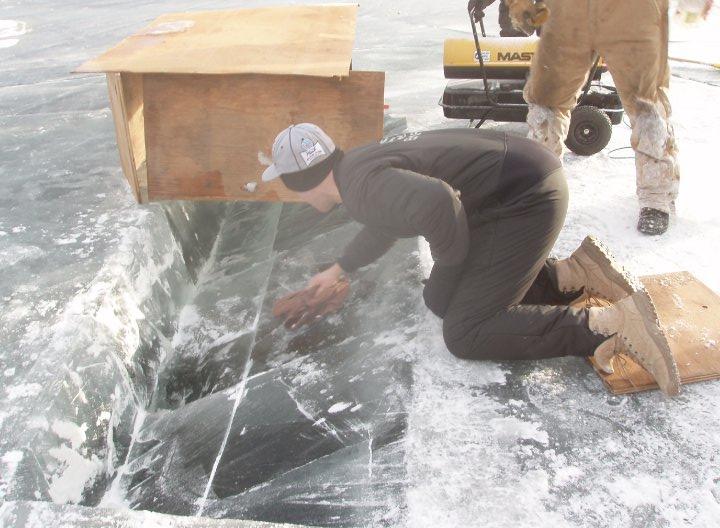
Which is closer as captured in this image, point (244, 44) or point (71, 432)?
point (71, 432)

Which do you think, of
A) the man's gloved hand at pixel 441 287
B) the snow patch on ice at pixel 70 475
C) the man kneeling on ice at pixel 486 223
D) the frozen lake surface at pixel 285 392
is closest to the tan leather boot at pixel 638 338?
the man kneeling on ice at pixel 486 223

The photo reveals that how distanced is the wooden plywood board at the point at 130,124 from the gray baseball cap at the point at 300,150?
1.42 metres

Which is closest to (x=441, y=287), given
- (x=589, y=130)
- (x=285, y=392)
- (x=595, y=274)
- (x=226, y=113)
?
(x=595, y=274)

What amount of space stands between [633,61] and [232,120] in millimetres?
2129

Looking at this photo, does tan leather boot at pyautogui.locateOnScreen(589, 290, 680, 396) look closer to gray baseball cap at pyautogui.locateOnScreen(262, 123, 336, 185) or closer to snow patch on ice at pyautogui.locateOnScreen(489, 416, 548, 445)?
snow patch on ice at pyautogui.locateOnScreen(489, 416, 548, 445)

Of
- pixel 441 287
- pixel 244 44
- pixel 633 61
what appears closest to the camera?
pixel 441 287

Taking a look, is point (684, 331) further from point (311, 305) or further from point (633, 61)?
point (311, 305)

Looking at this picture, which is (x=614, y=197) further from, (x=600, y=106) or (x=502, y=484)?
(x=502, y=484)

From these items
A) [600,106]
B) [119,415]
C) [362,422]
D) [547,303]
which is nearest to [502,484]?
[362,422]

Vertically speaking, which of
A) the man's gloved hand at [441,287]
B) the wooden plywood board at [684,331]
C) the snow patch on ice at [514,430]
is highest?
→ the man's gloved hand at [441,287]

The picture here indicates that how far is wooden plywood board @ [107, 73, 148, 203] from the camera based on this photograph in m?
3.02

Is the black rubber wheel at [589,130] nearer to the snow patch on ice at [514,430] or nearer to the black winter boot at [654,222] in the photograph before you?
the black winter boot at [654,222]

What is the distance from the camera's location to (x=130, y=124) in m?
3.20

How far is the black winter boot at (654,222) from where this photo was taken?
2832 mm
